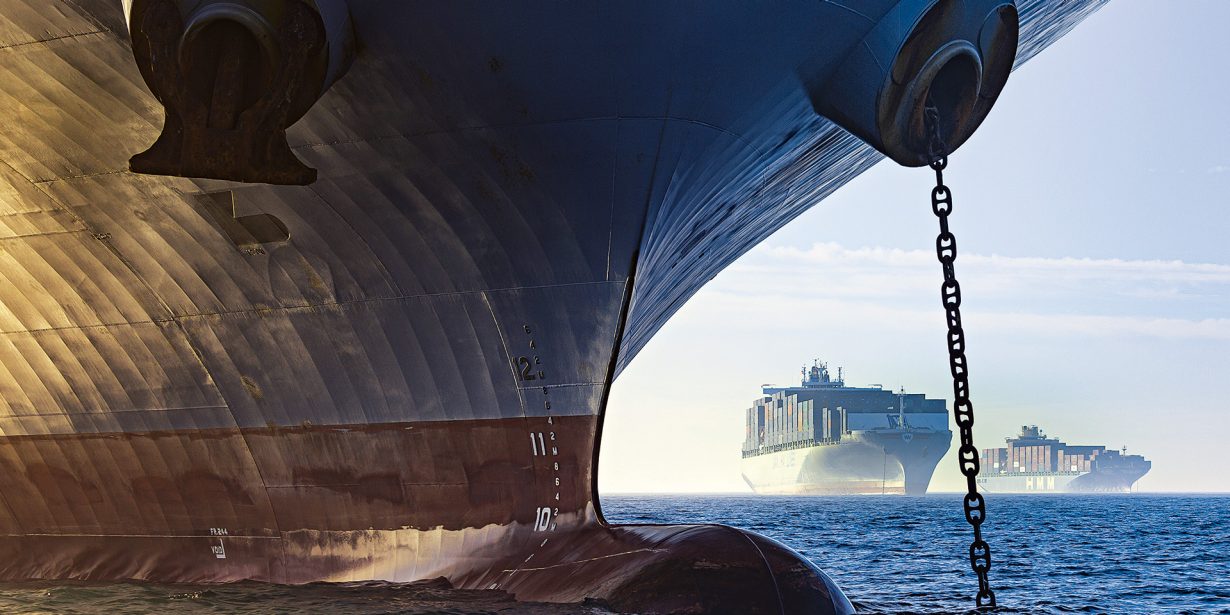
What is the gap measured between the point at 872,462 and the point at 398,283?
354 ft

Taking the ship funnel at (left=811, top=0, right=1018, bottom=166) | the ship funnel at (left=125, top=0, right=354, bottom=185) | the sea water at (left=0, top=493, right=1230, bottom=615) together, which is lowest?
the sea water at (left=0, top=493, right=1230, bottom=615)

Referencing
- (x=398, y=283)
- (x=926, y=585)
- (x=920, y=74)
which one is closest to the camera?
(x=920, y=74)

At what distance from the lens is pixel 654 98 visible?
695 cm

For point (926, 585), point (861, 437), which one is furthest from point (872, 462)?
point (926, 585)

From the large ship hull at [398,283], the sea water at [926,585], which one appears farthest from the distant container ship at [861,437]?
the large ship hull at [398,283]

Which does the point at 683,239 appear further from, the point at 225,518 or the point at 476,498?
the point at 225,518

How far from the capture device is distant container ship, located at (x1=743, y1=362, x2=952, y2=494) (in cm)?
10944

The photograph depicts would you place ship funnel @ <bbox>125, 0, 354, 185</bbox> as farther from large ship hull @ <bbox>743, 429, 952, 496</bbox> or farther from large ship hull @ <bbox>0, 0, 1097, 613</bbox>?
large ship hull @ <bbox>743, 429, 952, 496</bbox>

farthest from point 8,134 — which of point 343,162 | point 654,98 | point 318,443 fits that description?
point 654,98

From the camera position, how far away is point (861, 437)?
10856 cm

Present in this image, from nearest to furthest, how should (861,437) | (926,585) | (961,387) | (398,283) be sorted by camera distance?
(961,387)
(398,283)
(926,585)
(861,437)

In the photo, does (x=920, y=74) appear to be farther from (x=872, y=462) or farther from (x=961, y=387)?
(x=872, y=462)

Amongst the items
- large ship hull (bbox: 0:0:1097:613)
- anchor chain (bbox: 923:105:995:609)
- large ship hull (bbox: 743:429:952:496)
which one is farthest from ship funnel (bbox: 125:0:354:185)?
large ship hull (bbox: 743:429:952:496)

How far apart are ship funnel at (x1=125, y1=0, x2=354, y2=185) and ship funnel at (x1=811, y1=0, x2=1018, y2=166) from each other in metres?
3.55
